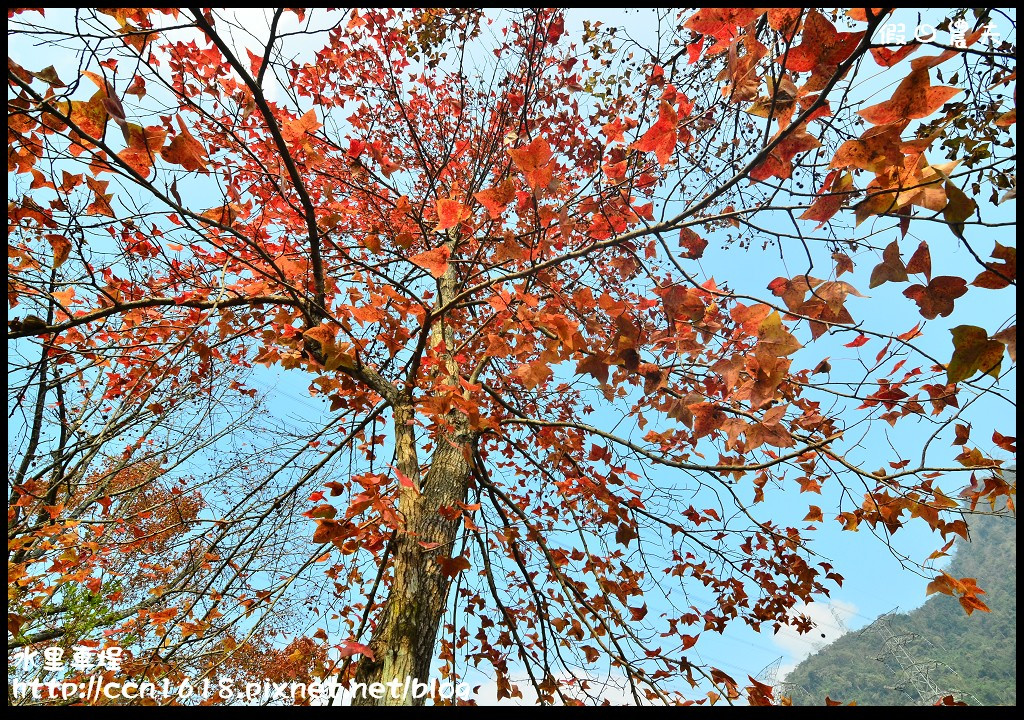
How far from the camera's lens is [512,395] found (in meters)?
4.77

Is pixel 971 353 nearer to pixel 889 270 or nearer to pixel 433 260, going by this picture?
pixel 889 270

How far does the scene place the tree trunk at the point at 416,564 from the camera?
2.49m

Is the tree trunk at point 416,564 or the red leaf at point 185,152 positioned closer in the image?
the red leaf at point 185,152

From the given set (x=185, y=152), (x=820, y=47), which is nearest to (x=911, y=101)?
(x=820, y=47)

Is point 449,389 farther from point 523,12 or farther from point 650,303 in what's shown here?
point 523,12

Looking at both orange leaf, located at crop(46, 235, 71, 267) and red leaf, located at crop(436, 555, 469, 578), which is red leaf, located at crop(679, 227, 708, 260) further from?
orange leaf, located at crop(46, 235, 71, 267)

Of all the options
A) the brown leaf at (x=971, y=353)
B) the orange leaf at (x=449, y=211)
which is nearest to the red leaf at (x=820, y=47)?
the brown leaf at (x=971, y=353)

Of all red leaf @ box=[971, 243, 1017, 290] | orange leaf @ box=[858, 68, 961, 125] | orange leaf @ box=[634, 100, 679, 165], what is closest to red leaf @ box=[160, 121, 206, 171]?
orange leaf @ box=[634, 100, 679, 165]

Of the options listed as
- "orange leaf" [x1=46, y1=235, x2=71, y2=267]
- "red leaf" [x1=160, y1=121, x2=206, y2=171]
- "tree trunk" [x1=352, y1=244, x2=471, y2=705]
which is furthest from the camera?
"tree trunk" [x1=352, y1=244, x2=471, y2=705]

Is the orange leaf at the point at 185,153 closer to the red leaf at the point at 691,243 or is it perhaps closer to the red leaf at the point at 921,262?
the red leaf at the point at 691,243

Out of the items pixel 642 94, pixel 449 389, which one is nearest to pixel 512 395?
pixel 449 389

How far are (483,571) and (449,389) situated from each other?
1.66 meters

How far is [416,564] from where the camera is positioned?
2.81m

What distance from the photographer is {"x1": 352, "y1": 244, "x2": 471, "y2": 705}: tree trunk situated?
2.49 meters
